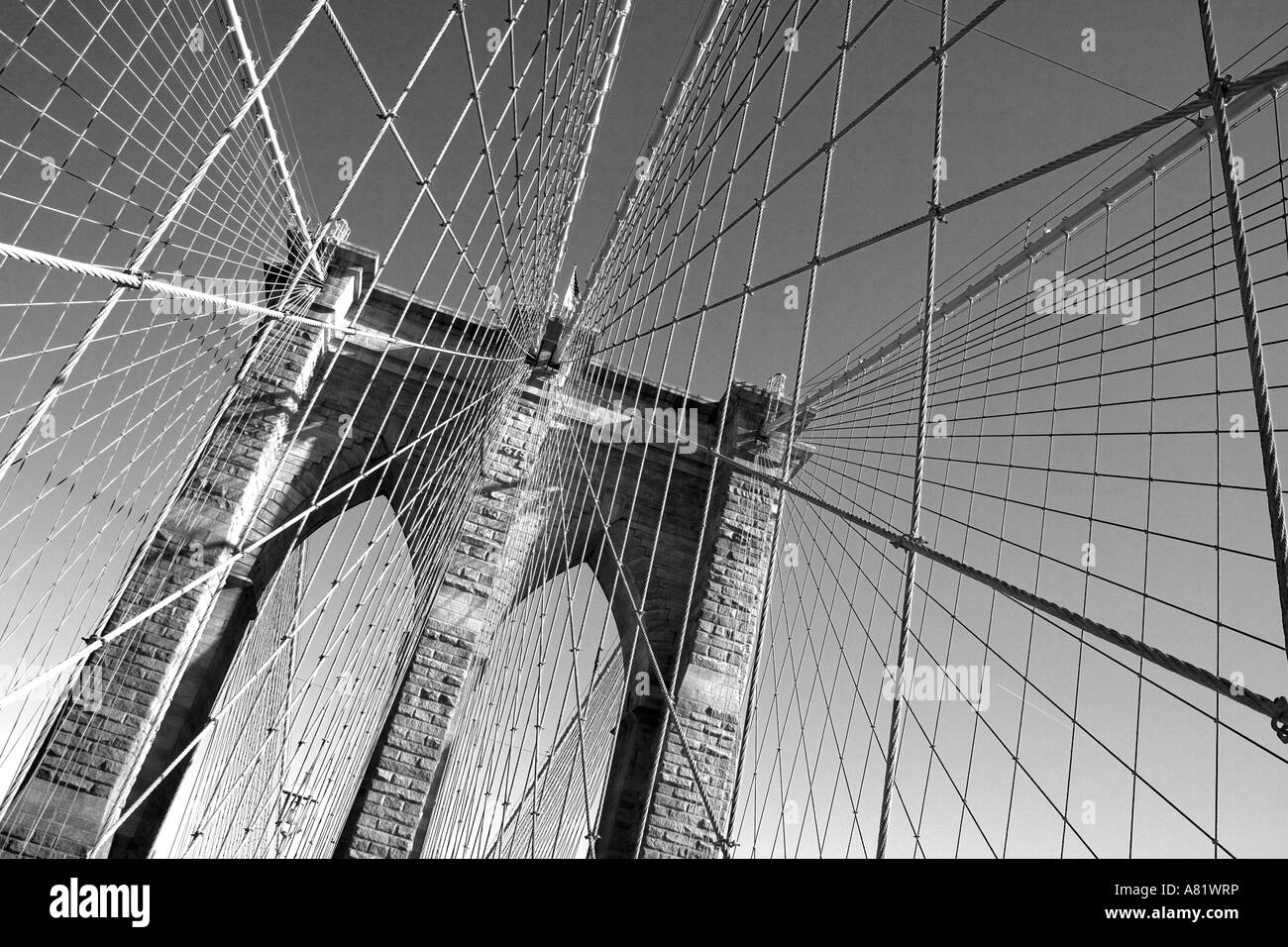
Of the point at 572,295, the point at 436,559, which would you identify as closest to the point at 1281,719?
the point at 436,559

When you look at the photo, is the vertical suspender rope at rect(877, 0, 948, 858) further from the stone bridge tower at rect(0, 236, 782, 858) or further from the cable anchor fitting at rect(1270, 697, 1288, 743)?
the stone bridge tower at rect(0, 236, 782, 858)

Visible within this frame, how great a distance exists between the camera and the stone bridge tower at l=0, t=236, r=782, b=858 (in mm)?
5453

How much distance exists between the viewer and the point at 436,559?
663 cm

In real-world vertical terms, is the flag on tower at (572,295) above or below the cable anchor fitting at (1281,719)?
above

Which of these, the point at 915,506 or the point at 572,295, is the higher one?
the point at 572,295

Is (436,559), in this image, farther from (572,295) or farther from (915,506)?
(915,506)

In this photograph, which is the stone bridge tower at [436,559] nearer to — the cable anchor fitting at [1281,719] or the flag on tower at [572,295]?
the flag on tower at [572,295]

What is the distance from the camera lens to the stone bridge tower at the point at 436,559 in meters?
5.45

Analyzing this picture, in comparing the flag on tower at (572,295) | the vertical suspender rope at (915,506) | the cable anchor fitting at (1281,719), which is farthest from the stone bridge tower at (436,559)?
the cable anchor fitting at (1281,719)

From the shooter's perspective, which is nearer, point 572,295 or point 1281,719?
point 1281,719

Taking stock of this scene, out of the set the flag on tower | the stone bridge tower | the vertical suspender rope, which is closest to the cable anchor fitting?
the vertical suspender rope

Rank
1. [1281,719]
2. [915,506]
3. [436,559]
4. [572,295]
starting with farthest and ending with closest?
[572,295]
[436,559]
[915,506]
[1281,719]

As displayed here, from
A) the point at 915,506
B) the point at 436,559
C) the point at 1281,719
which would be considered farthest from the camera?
the point at 436,559
